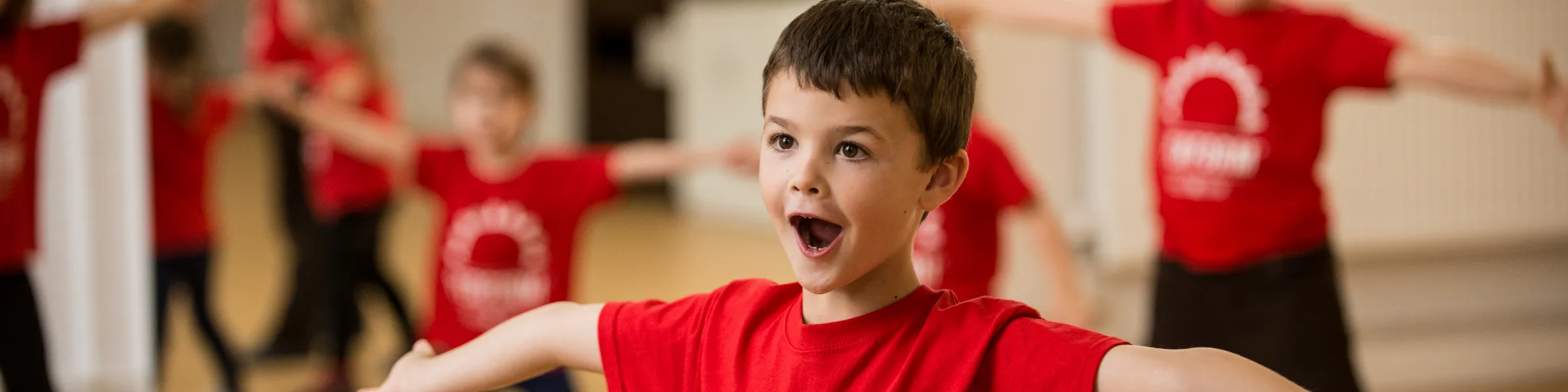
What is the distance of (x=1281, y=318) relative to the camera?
6.44 feet

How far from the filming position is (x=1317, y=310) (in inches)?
77.1

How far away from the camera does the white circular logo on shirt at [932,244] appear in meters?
2.36

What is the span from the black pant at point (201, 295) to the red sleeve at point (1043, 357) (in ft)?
8.50

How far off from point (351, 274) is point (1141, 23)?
6.99 ft

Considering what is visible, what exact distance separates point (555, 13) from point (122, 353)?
4.71m

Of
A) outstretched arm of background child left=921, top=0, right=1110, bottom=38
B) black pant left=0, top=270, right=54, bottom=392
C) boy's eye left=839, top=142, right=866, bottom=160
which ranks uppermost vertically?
outstretched arm of background child left=921, top=0, right=1110, bottom=38

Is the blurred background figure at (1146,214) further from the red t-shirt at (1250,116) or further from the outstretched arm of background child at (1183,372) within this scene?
the outstretched arm of background child at (1183,372)

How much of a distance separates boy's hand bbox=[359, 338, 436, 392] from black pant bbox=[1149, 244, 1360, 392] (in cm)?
125

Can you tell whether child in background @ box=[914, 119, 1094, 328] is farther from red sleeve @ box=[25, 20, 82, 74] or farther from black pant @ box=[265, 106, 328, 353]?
black pant @ box=[265, 106, 328, 353]

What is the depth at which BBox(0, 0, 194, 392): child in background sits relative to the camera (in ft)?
6.83

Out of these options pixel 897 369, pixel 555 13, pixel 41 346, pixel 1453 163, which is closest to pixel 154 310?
pixel 41 346

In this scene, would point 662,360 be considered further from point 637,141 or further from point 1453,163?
point 637,141

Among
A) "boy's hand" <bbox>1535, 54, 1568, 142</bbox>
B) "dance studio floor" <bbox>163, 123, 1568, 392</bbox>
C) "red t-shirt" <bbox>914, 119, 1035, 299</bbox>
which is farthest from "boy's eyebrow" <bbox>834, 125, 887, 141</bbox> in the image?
"dance studio floor" <bbox>163, 123, 1568, 392</bbox>

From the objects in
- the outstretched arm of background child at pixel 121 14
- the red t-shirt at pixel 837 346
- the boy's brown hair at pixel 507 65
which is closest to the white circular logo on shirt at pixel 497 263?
the boy's brown hair at pixel 507 65
